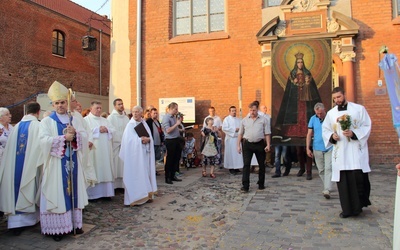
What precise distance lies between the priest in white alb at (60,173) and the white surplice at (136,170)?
4.46 ft

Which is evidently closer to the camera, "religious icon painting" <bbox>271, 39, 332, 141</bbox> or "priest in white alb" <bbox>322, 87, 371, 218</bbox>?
"priest in white alb" <bbox>322, 87, 371, 218</bbox>

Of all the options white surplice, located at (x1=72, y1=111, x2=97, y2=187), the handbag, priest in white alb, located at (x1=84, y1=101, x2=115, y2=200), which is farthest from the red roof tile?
white surplice, located at (x1=72, y1=111, x2=97, y2=187)

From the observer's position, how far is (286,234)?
4.57m

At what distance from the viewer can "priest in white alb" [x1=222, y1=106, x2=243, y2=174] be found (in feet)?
31.9

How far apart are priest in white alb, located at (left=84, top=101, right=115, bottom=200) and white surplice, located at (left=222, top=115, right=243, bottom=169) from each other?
12.7ft

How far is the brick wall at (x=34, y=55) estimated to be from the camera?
19062 millimetres

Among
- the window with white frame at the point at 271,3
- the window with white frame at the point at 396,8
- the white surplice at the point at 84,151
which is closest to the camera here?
the white surplice at the point at 84,151

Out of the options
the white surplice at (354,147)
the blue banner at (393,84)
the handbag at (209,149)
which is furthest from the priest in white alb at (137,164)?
the blue banner at (393,84)

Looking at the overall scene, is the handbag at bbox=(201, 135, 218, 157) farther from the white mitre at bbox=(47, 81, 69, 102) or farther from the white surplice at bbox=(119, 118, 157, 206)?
the white mitre at bbox=(47, 81, 69, 102)

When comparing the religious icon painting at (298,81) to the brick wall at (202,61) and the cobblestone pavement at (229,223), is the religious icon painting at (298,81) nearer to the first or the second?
the brick wall at (202,61)

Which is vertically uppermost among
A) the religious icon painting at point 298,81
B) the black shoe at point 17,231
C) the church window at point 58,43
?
the church window at point 58,43

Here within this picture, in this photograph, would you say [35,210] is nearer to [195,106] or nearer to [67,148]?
[67,148]

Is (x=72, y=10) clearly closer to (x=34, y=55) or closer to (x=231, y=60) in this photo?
(x=34, y=55)

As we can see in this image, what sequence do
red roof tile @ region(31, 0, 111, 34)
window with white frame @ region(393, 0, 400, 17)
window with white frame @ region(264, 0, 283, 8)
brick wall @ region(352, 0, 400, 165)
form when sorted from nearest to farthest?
brick wall @ region(352, 0, 400, 165)
window with white frame @ region(393, 0, 400, 17)
window with white frame @ region(264, 0, 283, 8)
red roof tile @ region(31, 0, 111, 34)
